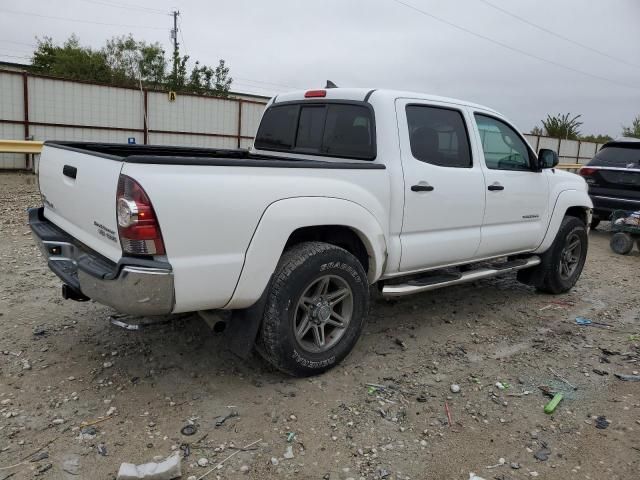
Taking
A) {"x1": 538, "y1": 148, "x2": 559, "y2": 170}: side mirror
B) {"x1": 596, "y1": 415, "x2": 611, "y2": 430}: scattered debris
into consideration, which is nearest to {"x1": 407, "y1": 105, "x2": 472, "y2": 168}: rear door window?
{"x1": 538, "y1": 148, "x2": 559, "y2": 170}: side mirror

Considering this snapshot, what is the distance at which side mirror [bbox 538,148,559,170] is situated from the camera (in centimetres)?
519

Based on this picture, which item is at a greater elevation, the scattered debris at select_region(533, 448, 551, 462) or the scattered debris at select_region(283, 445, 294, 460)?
the scattered debris at select_region(533, 448, 551, 462)

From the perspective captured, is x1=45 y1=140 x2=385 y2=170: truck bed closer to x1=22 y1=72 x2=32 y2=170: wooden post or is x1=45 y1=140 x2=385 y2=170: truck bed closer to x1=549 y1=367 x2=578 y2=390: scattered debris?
x1=549 y1=367 x2=578 y2=390: scattered debris

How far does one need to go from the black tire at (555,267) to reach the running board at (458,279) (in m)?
0.19

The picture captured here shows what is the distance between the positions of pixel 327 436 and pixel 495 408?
1121mm

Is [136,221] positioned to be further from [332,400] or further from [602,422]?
[602,422]

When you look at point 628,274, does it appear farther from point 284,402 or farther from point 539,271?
point 284,402

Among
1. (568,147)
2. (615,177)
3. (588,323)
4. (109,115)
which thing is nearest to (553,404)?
(588,323)

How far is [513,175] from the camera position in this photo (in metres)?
4.96

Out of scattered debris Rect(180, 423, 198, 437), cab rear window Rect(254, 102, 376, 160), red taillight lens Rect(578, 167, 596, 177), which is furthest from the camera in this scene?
red taillight lens Rect(578, 167, 596, 177)

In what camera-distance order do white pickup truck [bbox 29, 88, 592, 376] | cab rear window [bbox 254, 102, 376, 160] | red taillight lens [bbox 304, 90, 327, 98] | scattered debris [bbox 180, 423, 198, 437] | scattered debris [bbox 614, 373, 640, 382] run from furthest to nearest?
red taillight lens [bbox 304, 90, 327, 98] < cab rear window [bbox 254, 102, 376, 160] < scattered debris [bbox 614, 373, 640, 382] < scattered debris [bbox 180, 423, 198, 437] < white pickup truck [bbox 29, 88, 592, 376]

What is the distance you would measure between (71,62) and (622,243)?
36427 millimetres

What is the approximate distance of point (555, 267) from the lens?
5734mm

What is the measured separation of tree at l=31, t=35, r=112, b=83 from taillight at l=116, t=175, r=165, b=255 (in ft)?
111
